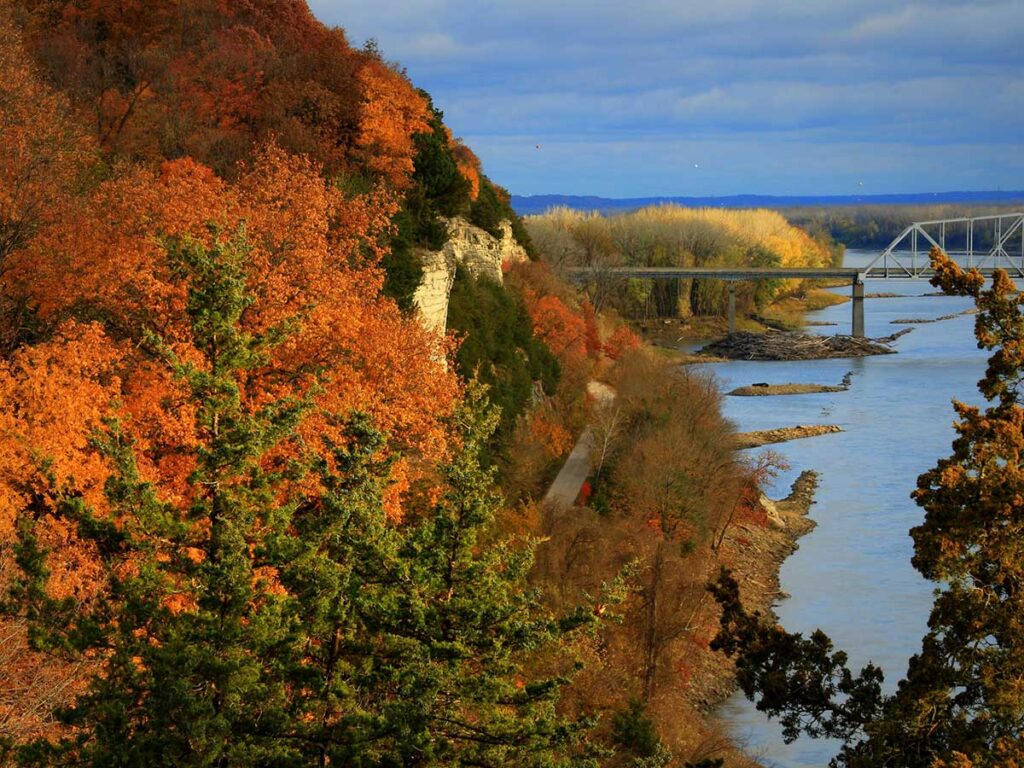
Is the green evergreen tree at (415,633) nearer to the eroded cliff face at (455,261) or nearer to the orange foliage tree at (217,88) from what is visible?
the eroded cliff face at (455,261)

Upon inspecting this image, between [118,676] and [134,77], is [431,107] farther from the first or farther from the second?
[118,676]

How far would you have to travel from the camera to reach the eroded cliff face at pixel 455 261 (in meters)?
39.7

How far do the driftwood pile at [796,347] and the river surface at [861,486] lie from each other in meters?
2.25

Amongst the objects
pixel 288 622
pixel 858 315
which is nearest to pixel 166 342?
pixel 288 622

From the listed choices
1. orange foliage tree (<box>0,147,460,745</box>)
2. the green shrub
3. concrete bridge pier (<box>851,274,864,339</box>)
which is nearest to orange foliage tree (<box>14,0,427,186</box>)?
the green shrub

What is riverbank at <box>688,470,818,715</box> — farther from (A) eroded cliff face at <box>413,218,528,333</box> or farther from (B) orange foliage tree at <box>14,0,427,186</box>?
(B) orange foliage tree at <box>14,0,427,186</box>

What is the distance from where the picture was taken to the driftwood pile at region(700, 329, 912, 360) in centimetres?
9738

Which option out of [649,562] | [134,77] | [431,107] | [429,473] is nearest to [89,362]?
[429,473]

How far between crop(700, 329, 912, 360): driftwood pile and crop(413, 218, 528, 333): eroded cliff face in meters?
38.2

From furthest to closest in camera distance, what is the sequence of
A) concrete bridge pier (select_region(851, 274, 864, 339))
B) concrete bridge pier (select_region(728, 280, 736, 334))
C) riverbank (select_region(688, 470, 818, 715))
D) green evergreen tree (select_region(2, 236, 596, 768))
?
concrete bridge pier (select_region(728, 280, 736, 334)) → concrete bridge pier (select_region(851, 274, 864, 339)) → riverbank (select_region(688, 470, 818, 715)) → green evergreen tree (select_region(2, 236, 596, 768))

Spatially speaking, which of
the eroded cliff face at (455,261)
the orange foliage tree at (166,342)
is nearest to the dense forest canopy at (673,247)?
the eroded cliff face at (455,261)

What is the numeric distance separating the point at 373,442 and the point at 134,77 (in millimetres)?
34081

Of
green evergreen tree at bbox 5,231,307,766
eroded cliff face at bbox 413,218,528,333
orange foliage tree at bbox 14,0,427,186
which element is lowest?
green evergreen tree at bbox 5,231,307,766

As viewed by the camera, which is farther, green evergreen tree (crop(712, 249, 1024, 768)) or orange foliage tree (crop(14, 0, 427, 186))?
orange foliage tree (crop(14, 0, 427, 186))
